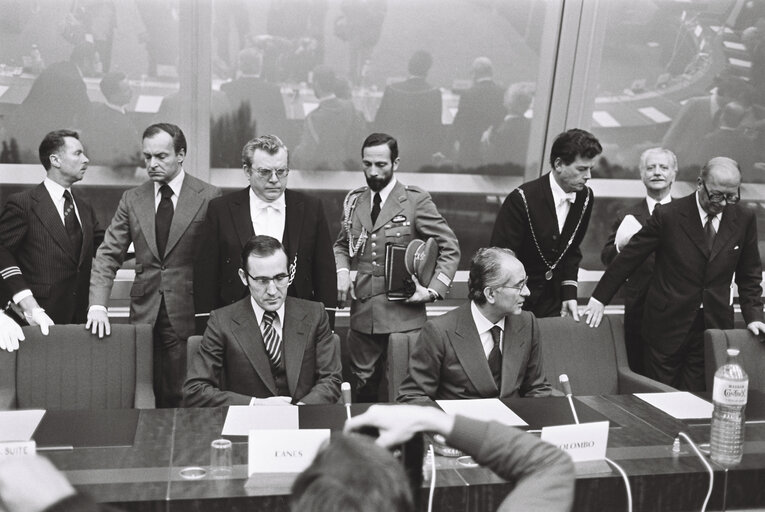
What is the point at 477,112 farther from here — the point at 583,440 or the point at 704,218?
the point at 583,440

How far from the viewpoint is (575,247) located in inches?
165

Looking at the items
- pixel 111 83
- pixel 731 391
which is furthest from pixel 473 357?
pixel 111 83

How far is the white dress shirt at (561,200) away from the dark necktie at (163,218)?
1829 millimetres

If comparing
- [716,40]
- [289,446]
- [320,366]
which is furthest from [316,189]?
[289,446]

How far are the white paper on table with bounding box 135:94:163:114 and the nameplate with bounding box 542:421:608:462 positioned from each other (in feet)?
11.2

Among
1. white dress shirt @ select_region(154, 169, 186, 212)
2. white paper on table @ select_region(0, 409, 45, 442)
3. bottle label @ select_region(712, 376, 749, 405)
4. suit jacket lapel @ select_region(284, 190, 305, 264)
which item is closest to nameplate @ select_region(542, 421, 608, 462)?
bottle label @ select_region(712, 376, 749, 405)

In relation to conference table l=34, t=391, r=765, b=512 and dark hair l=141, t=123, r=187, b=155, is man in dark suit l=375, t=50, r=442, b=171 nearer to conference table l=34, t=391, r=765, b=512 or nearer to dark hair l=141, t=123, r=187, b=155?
dark hair l=141, t=123, r=187, b=155

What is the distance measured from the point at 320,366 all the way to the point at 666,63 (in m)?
3.32

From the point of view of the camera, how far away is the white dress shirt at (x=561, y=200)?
4.14 metres

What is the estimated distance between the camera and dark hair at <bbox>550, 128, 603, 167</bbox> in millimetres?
3919

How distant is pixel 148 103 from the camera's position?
4.91m

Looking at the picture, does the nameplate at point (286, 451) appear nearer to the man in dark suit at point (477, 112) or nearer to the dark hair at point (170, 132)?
the dark hair at point (170, 132)

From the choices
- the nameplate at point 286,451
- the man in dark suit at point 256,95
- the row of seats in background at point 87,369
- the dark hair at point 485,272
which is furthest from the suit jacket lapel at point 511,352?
the man in dark suit at point 256,95

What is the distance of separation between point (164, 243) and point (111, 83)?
4.63 feet
